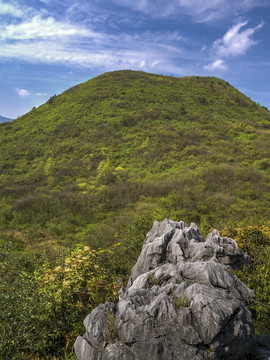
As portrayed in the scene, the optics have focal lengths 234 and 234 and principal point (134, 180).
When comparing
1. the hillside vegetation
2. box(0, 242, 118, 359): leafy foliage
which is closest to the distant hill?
the hillside vegetation

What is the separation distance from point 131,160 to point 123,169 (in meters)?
3.20

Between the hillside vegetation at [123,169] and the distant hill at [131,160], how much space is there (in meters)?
0.13

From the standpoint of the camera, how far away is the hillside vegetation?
12930 millimetres

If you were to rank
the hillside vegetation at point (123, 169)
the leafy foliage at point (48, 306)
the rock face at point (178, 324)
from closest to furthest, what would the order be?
the rock face at point (178, 324)
the leafy foliage at point (48, 306)
the hillside vegetation at point (123, 169)

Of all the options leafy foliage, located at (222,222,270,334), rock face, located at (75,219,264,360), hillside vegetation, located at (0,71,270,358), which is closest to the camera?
rock face, located at (75,219,264,360)

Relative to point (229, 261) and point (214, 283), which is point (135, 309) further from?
point (229, 261)

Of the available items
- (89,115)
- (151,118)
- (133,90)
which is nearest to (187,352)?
(151,118)

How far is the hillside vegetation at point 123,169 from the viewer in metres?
12.9

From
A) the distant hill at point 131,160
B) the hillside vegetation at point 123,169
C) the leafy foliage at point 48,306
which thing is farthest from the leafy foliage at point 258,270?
the leafy foliage at point 48,306

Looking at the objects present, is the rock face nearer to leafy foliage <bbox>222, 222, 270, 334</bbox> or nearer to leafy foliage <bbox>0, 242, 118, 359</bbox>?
leafy foliage <bbox>222, 222, 270, 334</bbox>

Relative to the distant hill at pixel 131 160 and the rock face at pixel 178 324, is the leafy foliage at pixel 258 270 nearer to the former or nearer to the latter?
the rock face at pixel 178 324

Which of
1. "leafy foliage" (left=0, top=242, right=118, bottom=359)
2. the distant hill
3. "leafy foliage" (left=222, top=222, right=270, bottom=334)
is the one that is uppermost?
the distant hill

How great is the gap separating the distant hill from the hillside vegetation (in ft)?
0.43

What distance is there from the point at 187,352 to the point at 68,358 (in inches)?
113
